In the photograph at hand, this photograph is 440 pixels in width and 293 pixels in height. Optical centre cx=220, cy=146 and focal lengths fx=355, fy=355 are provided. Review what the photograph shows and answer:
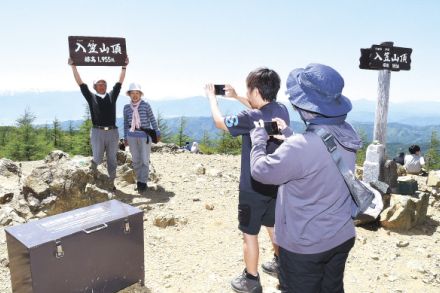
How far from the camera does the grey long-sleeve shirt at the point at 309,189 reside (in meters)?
2.21

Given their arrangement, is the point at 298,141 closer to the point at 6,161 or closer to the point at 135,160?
the point at 135,160

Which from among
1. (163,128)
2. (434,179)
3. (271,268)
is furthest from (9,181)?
(163,128)

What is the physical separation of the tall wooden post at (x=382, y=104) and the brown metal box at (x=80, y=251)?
7406 millimetres

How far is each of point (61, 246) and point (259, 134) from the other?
6.82 ft

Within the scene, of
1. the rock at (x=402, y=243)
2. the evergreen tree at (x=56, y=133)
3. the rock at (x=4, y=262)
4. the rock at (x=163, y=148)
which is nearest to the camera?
the rock at (x=4, y=262)

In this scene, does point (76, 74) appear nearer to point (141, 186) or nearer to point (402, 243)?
point (141, 186)

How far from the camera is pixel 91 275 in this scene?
354 cm

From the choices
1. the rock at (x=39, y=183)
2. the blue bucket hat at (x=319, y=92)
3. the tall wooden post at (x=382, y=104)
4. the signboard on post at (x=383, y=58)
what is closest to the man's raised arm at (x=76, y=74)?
the rock at (x=39, y=183)

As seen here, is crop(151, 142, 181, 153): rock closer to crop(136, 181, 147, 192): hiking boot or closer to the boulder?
the boulder

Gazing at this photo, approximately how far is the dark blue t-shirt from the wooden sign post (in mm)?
6141

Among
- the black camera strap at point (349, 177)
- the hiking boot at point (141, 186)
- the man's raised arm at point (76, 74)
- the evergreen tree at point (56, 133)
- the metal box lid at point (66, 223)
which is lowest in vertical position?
the evergreen tree at point (56, 133)

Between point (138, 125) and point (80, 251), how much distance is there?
14.0 ft

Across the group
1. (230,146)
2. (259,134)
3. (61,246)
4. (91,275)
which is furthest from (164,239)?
(230,146)

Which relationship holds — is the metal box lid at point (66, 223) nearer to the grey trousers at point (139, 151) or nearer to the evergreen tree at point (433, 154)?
the grey trousers at point (139, 151)
